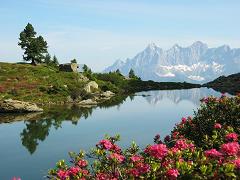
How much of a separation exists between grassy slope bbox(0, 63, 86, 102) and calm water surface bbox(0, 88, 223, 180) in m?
16.1

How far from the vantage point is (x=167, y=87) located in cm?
15588

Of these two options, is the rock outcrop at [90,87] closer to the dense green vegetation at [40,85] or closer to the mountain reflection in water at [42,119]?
the dense green vegetation at [40,85]

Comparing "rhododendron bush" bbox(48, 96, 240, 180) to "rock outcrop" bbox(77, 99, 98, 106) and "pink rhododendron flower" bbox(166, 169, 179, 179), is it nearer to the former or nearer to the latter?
"pink rhododendron flower" bbox(166, 169, 179, 179)

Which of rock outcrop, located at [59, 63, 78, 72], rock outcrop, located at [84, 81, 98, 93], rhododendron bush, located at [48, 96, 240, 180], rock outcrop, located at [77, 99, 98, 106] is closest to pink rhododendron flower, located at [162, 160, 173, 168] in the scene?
rhododendron bush, located at [48, 96, 240, 180]

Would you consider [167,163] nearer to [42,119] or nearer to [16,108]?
[42,119]

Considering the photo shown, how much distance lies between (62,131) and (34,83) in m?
53.2

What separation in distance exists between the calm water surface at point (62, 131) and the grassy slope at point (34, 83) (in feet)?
52.7

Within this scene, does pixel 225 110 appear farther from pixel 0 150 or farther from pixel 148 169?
pixel 0 150

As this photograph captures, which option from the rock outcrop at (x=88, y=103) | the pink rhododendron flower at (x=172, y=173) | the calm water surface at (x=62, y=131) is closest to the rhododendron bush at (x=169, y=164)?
the pink rhododendron flower at (x=172, y=173)

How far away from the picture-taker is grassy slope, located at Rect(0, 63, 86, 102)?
94250 mm

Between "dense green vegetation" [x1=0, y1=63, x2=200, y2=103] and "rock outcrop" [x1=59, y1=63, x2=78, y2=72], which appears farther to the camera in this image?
"rock outcrop" [x1=59, y1=63, x2=78, y2=72]

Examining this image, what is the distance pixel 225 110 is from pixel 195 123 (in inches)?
67.9

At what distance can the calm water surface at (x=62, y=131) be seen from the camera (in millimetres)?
37156

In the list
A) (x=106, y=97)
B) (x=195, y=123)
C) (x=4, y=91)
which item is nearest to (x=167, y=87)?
(x=106, y=97)
